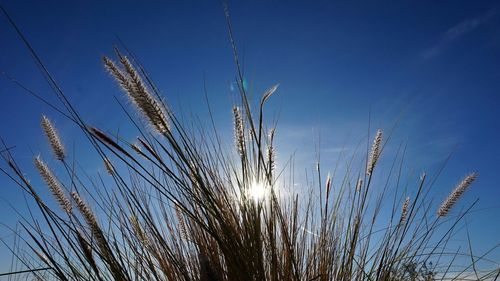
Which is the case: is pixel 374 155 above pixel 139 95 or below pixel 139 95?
above

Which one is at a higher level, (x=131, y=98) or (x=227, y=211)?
(x=131, y=98)

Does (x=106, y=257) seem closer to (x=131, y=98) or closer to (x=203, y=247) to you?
(x=203, y=247)

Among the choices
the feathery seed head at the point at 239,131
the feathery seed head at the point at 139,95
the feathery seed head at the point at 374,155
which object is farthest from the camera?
the feathery seed head at the point at 374,155

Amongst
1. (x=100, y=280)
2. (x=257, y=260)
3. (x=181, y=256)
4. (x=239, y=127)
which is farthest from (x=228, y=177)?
(x=100, y=280)

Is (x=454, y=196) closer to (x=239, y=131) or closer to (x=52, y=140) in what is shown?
(x=239, y=131)

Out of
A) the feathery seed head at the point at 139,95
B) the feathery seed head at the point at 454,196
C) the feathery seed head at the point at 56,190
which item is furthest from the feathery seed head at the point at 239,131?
the feathery seed head at the point at 454,196

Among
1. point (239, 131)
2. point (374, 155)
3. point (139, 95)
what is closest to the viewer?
point (139, 95)

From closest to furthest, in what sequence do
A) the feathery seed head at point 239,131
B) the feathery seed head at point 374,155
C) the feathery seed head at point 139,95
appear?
the feathery seed head at point 139,95, the feathery seed head at point 239,131, the feathery seed head at point 374,155

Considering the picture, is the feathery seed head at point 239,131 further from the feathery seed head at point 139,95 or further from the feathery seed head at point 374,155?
the feathery seed head at point 374,155

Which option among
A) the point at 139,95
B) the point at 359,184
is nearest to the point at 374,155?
the point at 359,184

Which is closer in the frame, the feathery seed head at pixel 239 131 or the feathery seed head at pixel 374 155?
the feathery seed head at pixel 239 131

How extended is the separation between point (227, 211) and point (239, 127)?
0.41m

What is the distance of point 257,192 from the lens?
178cm

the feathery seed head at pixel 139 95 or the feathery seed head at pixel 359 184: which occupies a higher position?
the feathery seed head at pixel 359 184
